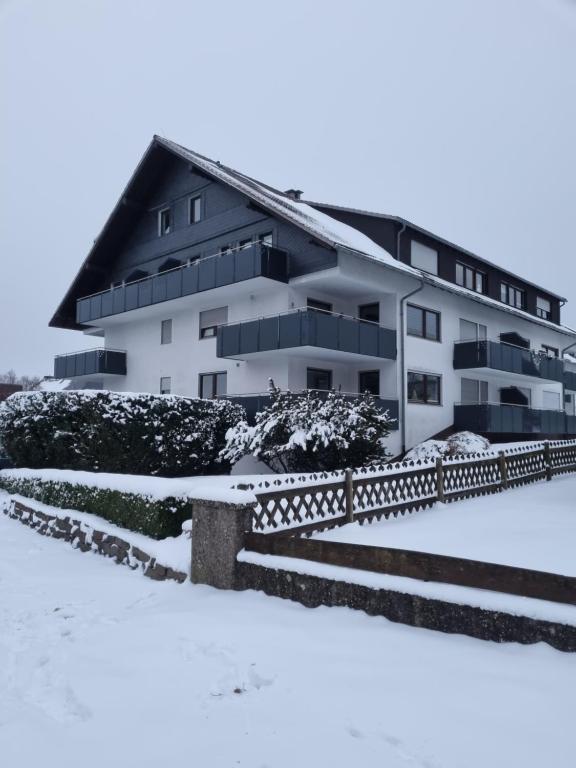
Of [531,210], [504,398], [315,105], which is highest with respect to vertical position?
[315,105]

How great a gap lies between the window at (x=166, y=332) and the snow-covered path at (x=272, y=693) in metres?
21.3

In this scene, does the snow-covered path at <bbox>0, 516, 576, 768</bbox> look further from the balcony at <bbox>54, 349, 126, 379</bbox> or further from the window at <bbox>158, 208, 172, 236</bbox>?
the window at <bbox>158, 208, 172, 236</bbox>

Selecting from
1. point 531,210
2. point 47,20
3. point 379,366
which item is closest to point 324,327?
point 379,366

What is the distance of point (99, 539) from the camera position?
383 inches

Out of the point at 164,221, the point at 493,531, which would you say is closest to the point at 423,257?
the point at 164,221

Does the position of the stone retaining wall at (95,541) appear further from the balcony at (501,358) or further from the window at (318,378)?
the balcony at (501,358)

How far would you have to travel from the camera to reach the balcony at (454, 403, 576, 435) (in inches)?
934

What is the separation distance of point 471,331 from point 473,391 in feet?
8.72

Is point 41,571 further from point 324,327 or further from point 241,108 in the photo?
point 241,108

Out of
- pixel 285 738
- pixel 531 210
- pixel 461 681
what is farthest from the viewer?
pixel 531 210

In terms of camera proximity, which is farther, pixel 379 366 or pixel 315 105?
pixel 315 105

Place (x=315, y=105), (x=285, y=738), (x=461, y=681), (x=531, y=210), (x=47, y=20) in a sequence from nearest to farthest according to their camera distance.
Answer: (x=285, y=738) < (x=461, y=681) < (x=47, y=20) < (x=315, y=105) < (x=531, y=210)

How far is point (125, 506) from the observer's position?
971 centimetres

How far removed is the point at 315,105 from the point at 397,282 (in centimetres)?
12372
